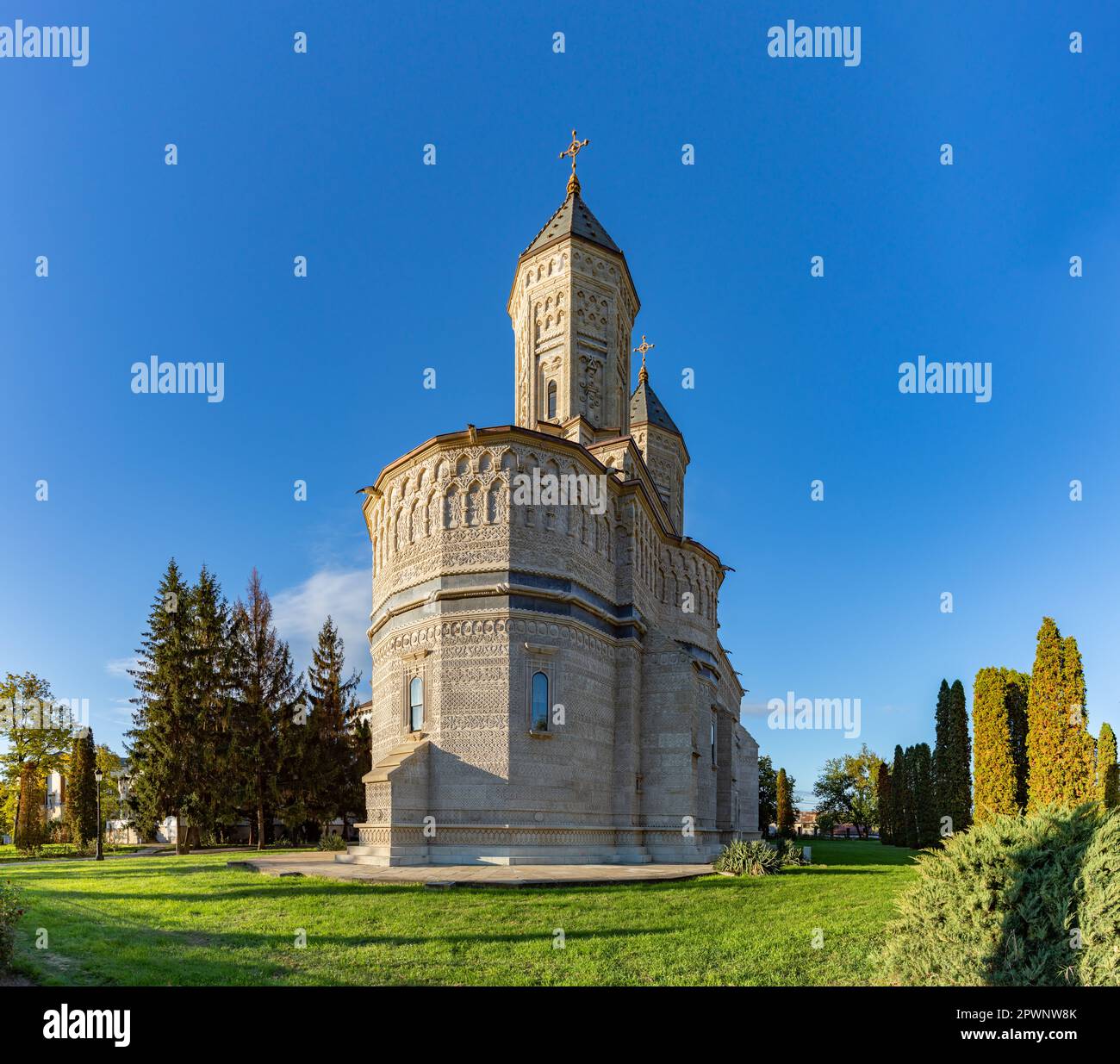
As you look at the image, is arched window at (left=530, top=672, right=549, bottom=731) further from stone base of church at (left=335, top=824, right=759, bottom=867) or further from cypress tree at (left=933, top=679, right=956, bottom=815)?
cypress tree at (left=933, top=679, right=956, bottom=815)

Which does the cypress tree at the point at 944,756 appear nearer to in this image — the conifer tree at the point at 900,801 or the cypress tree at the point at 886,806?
the conifer tree at the point at 900,801

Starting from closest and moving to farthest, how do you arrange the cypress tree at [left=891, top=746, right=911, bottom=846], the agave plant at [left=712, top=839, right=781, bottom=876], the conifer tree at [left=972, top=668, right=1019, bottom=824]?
the agave plant at [left=712, top=839, right=781, bottom=876] < the conifer tree at [left=972, top=668, right=1019, bottom=824] < the cypress tree at [left=891, top=746, right=911, bottom=846]

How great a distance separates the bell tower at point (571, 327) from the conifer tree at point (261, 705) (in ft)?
49.8

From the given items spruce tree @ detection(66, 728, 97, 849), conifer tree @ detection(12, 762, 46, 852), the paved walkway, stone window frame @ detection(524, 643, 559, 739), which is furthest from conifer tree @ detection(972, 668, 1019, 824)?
conifer tree @ detection(12, 762, 46, 852)

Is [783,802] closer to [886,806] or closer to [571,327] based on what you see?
[886,806]

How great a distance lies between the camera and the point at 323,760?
3506 cm

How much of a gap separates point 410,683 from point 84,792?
24.2m

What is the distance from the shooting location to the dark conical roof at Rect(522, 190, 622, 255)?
3031cm

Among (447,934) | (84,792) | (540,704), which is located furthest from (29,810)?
(447,934)

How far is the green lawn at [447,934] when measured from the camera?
7.89m

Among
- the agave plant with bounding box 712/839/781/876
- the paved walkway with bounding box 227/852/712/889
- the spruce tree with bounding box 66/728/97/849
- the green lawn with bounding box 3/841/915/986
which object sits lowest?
the spruce tree with bounding box 66/728/97/849

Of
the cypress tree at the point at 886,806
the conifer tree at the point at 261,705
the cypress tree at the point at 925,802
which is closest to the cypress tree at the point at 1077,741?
the cypress tree at the point at 925,802

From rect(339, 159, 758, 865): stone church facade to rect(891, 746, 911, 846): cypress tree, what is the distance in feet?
95.1
